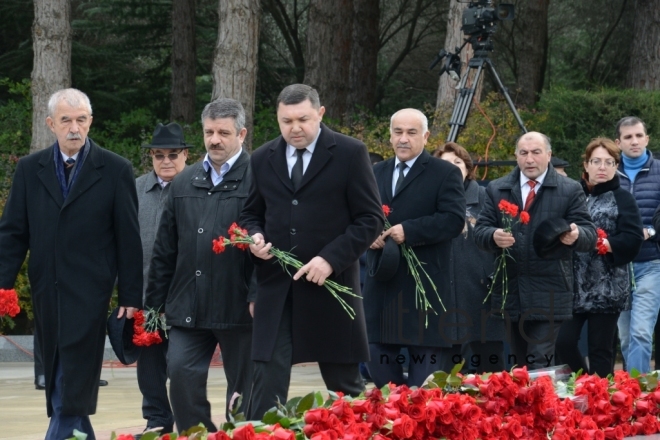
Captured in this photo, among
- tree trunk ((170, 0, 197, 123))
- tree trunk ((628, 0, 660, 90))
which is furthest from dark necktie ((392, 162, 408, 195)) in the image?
tree trunk ((170, 0, 197, 123))

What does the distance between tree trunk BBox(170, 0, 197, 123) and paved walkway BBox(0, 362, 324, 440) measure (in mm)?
10715

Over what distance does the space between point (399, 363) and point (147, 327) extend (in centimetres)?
165

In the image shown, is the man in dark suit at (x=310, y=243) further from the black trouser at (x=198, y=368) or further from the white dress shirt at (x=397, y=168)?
the white dress shirt at (x=397, y=168)

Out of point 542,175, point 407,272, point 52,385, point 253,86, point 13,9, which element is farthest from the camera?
point 13,9

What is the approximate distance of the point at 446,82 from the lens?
17078 millimetres

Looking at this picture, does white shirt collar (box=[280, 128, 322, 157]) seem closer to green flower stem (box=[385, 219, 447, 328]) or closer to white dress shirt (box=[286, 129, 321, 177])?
A: white dress shirt (box=[286, 129, 321, 177])

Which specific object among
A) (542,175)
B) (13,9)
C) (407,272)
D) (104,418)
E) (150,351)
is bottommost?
(104,418)

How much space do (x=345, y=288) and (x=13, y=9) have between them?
19096mm

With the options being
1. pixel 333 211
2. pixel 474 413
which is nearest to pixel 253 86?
pixel 333 211

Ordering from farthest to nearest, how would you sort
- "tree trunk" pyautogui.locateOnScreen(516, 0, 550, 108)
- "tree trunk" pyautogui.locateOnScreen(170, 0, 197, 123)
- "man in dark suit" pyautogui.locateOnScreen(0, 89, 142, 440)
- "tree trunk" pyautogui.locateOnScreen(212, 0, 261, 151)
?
"tree trunk" pyautogui.locateOnScreen(516, 0, 550, 108)
"tree trunk" pyautogui.locateOnScreen(170, 0, 197, 123)
"tree trunk" pyautogui.locateOnScreen(212, 0, 261, 151)
"man in dark suit" pyautogui.locateOnScreen(0, 89, 142, 440)

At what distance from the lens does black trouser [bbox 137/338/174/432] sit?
7441 millimetres

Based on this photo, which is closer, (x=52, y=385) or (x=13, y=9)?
(x=52, y=385)

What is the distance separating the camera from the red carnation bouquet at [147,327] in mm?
6863

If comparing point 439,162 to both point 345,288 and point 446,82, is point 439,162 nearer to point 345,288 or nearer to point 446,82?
point 345,288
